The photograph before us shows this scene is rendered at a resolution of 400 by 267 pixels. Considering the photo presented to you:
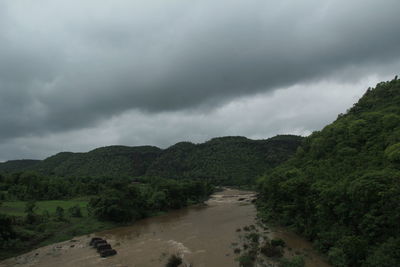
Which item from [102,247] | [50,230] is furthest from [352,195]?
[50,230]

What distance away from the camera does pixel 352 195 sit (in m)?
27.1

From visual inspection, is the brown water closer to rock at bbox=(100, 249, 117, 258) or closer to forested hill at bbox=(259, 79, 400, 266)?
rock at bbox=(100, 249, 117, 258)

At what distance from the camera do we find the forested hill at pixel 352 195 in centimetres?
2341

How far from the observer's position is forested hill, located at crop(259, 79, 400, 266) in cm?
2341

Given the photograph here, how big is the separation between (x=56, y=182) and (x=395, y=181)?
332 feet

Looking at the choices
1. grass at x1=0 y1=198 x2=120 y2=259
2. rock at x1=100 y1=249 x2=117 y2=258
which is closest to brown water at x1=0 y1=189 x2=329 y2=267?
rock at x1=100 y1=249 x2=117 y2=258

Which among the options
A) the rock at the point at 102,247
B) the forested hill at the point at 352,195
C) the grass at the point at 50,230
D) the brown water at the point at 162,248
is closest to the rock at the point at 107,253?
the brown water at the point at 162,248

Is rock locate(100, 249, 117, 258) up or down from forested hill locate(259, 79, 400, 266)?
down

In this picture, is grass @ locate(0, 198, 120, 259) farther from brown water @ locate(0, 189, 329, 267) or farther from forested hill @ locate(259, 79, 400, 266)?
forested hill @ locate(259, 79, 400, 266)

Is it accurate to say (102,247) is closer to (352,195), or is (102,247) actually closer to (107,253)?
(107,253)

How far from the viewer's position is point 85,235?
51.8 metres

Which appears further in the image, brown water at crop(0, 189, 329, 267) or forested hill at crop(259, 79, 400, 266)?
A: brown water at crop(0, 189, 329, 267)

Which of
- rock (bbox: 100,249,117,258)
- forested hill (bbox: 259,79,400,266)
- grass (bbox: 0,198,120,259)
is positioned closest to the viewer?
forested hill (bbox: 259,79,400,266)

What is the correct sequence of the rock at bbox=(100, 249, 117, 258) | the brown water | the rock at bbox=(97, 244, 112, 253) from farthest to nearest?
the rock at bbox=(97, 244, 112, 253) < the rock at bbox=(100, 249, 117, 258) < the brown water
